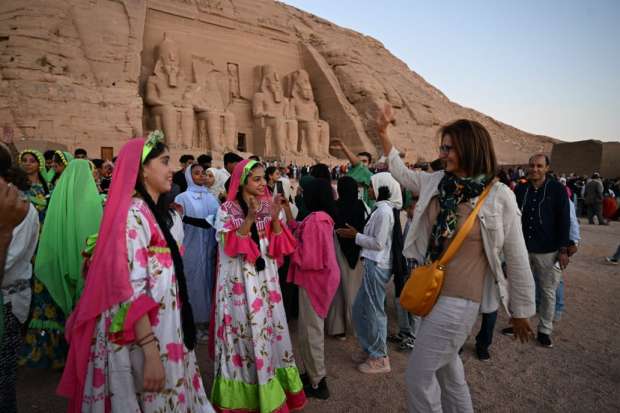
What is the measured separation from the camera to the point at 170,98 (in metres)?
17.5

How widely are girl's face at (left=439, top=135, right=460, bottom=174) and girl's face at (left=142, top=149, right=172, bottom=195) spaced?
52.8 inches

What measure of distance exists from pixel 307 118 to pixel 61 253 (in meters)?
19.5

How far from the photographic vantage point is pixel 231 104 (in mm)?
21125

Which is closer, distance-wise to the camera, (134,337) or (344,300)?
(134,337)

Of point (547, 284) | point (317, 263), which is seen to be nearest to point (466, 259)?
point (317, 263)

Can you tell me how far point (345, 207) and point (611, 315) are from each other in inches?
151

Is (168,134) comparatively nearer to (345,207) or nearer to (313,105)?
(313,105)

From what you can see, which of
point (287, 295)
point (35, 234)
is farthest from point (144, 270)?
point (287, 295)

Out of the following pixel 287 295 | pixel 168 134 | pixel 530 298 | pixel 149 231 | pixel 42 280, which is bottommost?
pixel 287 295

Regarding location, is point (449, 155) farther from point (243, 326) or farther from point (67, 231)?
point (67, 231)

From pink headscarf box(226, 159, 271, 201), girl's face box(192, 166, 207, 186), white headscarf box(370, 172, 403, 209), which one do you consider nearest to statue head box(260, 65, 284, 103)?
girl's face box(192, 166, 207, 186)

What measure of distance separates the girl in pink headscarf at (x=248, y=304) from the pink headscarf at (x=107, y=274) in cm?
77

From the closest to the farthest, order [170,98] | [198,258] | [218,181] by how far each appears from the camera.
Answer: [198,258], [218,181], [170,98]

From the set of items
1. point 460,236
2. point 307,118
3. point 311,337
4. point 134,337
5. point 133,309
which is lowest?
point 311,337
